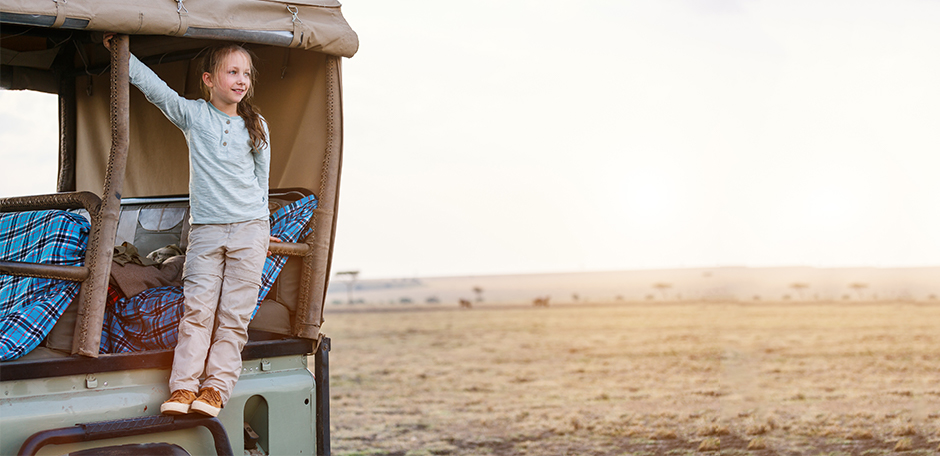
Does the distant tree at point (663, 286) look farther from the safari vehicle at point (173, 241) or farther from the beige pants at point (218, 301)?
the beige pants at point (218, 301)

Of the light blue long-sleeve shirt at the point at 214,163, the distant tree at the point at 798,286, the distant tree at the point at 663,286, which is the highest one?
the light blue long-sleeve shirt at the point at 214,163

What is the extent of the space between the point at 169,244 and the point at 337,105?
54.4 inches

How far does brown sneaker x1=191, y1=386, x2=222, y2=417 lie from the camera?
10.4 feet

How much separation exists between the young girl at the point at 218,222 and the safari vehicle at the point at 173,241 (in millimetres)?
127

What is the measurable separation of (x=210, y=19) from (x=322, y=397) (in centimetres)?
173

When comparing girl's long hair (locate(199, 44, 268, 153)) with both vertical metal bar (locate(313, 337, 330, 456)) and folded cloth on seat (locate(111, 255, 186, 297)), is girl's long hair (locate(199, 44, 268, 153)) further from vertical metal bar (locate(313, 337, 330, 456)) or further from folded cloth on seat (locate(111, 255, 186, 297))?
vertical metal bar (locate(313, 337, 330, 456))

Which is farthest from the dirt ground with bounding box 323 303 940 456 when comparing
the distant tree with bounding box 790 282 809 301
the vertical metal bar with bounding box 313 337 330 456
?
the distant tree with bounding box 790 282 809 301

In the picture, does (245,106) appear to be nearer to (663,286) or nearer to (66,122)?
(66,122)

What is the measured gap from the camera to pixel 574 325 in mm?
34250

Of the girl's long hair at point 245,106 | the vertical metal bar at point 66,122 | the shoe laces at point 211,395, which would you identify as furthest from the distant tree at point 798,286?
the shoe laces at point 211,395

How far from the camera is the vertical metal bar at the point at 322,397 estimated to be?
3.74 m

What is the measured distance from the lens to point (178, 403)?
10.3 ft

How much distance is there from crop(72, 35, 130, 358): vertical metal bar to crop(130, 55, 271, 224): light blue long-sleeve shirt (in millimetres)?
164

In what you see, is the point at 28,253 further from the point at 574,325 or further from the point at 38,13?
the point at 574,325
